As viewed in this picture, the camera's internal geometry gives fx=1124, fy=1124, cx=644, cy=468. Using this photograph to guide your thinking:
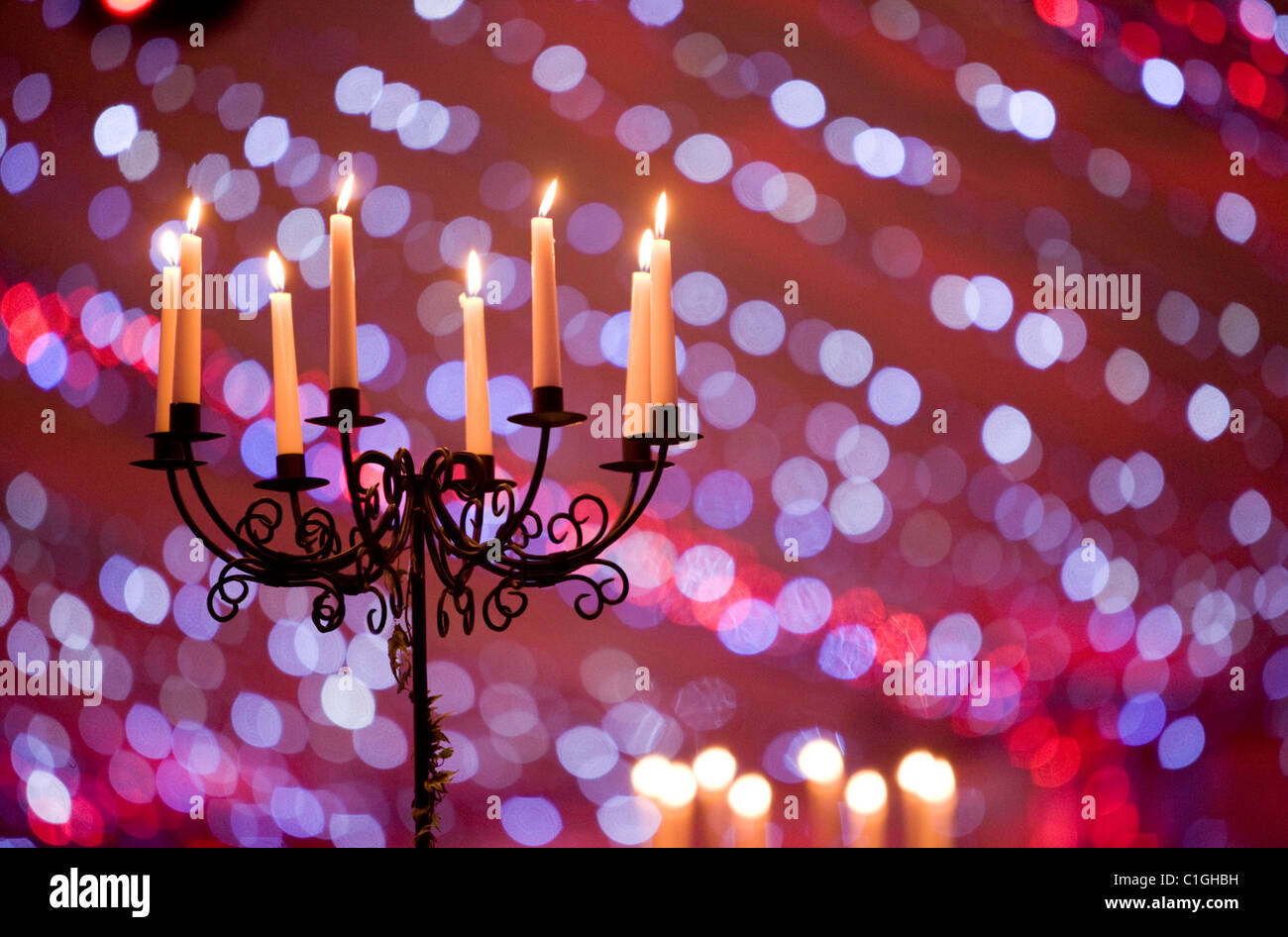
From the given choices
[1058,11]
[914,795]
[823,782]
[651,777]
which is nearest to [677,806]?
[651,777]

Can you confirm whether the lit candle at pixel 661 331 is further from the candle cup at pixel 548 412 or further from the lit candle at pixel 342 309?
the lit candle at pixel 342 309

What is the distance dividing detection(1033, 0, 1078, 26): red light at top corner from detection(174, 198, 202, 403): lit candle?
1.88 meters

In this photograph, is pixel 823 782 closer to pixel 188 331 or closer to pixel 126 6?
pixel 188 331

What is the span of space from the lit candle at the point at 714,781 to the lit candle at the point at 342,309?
126 centimetres

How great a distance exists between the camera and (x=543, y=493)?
223cm

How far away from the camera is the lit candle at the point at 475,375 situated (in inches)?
53.0

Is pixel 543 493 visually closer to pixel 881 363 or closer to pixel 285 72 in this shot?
pixel 881 363

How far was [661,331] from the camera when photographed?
1.18 meters

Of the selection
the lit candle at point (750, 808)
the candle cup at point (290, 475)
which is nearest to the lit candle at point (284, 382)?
the candle cup at point (290, 475)

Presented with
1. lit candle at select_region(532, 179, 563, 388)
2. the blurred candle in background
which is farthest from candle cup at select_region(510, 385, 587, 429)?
the blurred candle in background

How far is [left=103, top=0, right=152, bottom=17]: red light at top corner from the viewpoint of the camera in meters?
2.38

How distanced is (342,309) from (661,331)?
0.35 metres

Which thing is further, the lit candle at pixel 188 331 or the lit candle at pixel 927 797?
the lit candle at pixel 927 797
